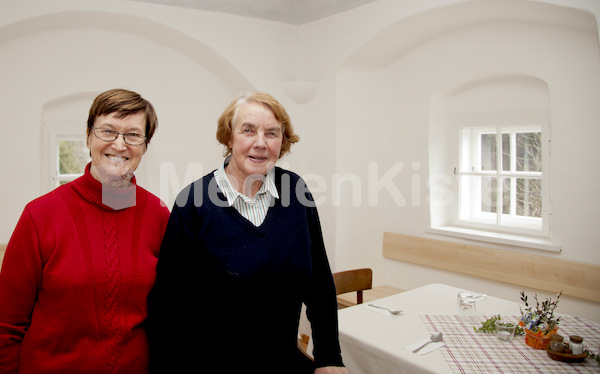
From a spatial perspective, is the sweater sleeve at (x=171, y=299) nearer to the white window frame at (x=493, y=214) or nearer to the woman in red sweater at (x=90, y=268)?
the woman in red sweater at (x=90, y=268)

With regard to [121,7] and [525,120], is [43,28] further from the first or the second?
[525,120]

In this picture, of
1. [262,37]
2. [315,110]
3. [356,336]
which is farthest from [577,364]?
[262,37]

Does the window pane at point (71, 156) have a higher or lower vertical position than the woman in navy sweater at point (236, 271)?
higher

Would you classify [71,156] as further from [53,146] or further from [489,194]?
[489,194]

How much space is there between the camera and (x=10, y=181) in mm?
3672

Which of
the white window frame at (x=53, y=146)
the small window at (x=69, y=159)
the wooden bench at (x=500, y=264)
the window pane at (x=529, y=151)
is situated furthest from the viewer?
the small window at (x=69, y=159)

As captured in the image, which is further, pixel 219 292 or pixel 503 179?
pixel 503 179

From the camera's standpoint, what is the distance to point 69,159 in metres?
4.09

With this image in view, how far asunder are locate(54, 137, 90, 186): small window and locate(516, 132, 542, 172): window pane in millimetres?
3479

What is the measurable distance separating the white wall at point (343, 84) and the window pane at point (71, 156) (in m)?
0.23

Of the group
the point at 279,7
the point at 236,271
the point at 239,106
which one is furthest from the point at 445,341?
the point at 279,7

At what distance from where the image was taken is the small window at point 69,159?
402 cm

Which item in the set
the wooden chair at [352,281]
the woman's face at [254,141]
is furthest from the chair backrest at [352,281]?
the woman's face at [254,141]

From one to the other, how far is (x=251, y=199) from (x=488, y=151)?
292cm
